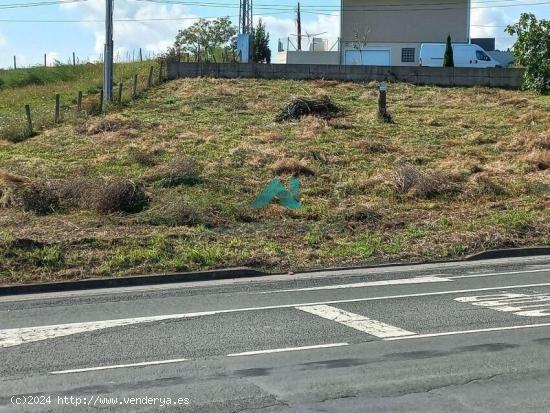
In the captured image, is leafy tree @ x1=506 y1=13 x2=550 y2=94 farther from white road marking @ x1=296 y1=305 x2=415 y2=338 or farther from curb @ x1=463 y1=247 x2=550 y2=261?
white road marking @ x1=296 y1=305 x2=415 y2=338

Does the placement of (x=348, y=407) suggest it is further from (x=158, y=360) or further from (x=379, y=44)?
(x=379, y=44)

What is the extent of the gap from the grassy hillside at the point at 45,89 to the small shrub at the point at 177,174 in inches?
341

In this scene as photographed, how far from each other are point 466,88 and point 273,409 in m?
29.6

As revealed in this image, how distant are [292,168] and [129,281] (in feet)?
27.9

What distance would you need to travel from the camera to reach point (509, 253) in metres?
13.1

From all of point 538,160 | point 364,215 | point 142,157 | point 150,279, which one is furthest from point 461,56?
point 150,279

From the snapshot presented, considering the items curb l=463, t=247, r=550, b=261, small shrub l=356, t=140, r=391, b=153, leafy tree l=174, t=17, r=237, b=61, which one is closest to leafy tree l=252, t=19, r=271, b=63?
leafy tree l=174, t=17, r=237, b=61

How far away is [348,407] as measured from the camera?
5398mm

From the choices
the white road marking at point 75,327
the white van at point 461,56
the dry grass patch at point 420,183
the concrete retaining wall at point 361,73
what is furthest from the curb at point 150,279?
the white van at point 461,56

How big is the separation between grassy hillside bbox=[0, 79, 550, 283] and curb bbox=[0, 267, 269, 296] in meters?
0.30

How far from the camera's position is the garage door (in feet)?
159

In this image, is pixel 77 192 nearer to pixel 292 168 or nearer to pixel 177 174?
pixel 177 174

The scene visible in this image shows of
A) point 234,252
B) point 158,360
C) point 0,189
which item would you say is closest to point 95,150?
point 0,189

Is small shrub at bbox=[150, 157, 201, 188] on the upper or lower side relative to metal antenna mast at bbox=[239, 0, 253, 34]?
lower
